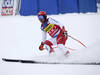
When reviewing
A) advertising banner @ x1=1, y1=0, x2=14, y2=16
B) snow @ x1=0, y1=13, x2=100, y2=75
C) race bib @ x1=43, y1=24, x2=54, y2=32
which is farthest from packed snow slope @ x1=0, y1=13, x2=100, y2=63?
advertising banner @ x1=1, y1=0, x2=14, y2=16

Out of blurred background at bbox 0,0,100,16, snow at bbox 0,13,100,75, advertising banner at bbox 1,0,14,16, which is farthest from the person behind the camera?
advertising banner at bbox 1,0,14,16

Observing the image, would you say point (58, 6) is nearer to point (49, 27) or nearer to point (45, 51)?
point (45, 51)

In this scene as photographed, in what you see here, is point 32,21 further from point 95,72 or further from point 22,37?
point 95,72

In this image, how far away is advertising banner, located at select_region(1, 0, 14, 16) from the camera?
8.56 meters

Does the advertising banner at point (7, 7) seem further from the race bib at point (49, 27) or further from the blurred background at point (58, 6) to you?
the race bib at point (49, 27)

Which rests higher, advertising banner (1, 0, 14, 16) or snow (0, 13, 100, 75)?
advertising banner (1, 0, 14, 16)

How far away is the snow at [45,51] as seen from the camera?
275cm

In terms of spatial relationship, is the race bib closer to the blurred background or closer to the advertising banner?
the blurred background

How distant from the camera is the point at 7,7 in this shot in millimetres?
8648

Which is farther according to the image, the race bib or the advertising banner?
the advertising banner

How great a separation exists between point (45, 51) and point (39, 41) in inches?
33.6

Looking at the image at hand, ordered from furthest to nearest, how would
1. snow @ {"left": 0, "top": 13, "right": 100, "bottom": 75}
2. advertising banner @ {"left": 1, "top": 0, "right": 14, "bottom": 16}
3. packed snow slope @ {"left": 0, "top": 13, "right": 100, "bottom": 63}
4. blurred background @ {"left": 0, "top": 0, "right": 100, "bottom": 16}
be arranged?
advertising banner @ {"left": 1, "top": 0, "right": 14, "bottom": 16} < blurred background @ {"left": 0, "top": 0, "right": 100, "bottom": 16} < packed snow slope @ {"left": 0, "top": 13, "right": 100, "bottom": 63} < snow @ {"left": 0, "top": 13, "right": 100, "bottom": 75}

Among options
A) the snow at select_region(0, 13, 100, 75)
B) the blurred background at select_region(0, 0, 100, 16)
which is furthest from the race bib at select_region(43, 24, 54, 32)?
the blurred background at select_region(0, 0, 100, 16)

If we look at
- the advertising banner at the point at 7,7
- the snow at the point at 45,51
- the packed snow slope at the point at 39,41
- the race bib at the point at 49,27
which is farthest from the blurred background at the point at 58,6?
the race bib at the point at 49,27
